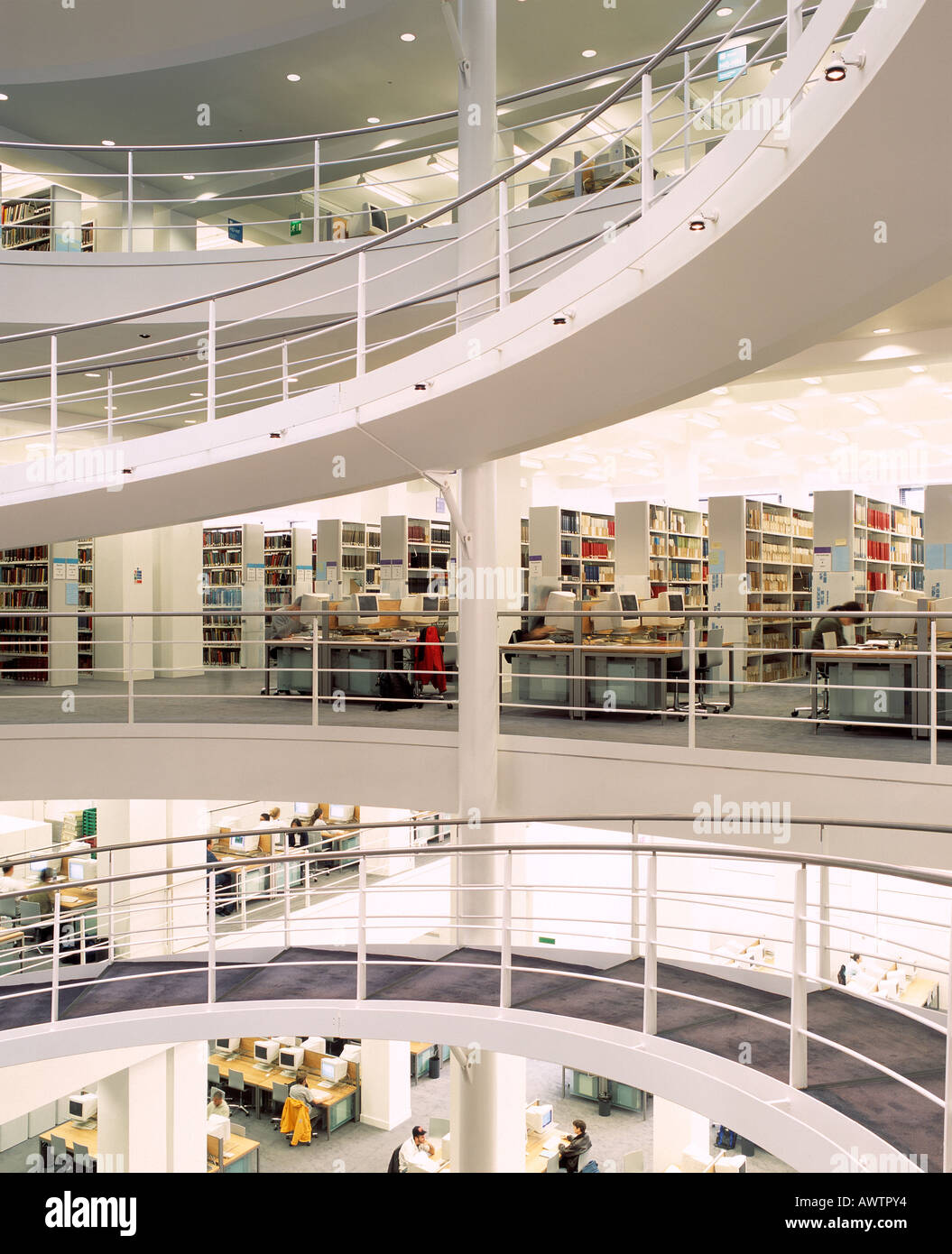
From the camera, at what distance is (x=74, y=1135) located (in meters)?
9.21

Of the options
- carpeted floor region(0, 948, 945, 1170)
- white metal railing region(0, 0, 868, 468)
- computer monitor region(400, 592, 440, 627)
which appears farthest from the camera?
computer monitor region(400, 592, 440, 627)

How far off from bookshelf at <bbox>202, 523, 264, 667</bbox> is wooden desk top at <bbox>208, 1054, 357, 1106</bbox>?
179 inches

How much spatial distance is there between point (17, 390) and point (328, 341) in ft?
13.7

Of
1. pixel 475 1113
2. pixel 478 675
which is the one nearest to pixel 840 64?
pixel 478 675

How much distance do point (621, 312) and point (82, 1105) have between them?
9.39 m

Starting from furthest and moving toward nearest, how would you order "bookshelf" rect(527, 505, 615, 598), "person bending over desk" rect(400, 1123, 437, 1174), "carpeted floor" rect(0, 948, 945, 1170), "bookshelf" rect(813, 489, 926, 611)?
"bookshelf" rect(527, 505, 615, 598), "bookshelf" rect(813, 489, 926, 611), "person bending over desk" rect(400, 1123, 437, 1174), "carpeted floor" rect(0, 948, 945, 1170)

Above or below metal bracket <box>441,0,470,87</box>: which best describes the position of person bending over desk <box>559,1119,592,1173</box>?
below

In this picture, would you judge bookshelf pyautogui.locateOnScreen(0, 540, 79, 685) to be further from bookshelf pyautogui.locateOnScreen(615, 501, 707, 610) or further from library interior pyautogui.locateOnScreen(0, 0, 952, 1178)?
bookshelf pyautogui.locateOnScreen(615, 501, 707, 610)

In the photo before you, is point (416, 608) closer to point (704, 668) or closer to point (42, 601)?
point (704, 668)

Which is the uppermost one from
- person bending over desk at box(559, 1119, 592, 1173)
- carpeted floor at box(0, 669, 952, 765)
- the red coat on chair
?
the red coat on chair

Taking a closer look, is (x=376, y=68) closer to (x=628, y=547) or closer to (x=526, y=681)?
(x=628, y=547)

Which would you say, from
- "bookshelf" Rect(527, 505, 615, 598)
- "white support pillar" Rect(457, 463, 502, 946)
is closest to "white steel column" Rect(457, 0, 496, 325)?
"white support pillar" Rect(457, 463, 502, 946)

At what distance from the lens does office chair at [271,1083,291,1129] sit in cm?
1022

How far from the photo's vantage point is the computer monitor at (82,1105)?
9.44 metres
